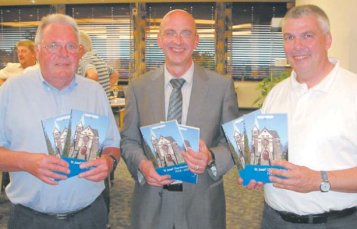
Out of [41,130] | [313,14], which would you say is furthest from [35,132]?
[313,14]

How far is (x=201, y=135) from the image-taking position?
2029 mm

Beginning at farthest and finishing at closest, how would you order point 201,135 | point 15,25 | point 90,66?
point 15,25 → point 90,66 → point 201,135

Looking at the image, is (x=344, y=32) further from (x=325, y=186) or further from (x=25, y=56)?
(x=25, y=56)

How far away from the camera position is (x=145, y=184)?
6.79 ft

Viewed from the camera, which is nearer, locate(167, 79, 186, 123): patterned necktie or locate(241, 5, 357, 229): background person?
locate(241, 5, 357, 229): background person

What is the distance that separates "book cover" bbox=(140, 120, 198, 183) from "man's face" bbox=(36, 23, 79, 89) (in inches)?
18.9

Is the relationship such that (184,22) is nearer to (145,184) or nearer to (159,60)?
(145,184)

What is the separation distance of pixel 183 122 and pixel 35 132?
0.73 m

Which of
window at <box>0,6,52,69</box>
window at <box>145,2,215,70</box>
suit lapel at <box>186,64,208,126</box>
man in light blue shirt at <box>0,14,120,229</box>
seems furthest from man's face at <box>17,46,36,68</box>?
window at <box>0,6,52,69</box>

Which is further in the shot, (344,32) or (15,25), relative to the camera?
(15,25)

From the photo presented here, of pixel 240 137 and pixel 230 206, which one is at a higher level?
pixel 240 137

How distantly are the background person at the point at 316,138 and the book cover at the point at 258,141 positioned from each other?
2.1 inches

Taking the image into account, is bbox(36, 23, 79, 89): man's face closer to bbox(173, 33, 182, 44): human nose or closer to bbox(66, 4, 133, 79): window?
bbox(173, 33, 182, 44): human nose

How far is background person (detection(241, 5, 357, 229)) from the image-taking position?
1.64 m
